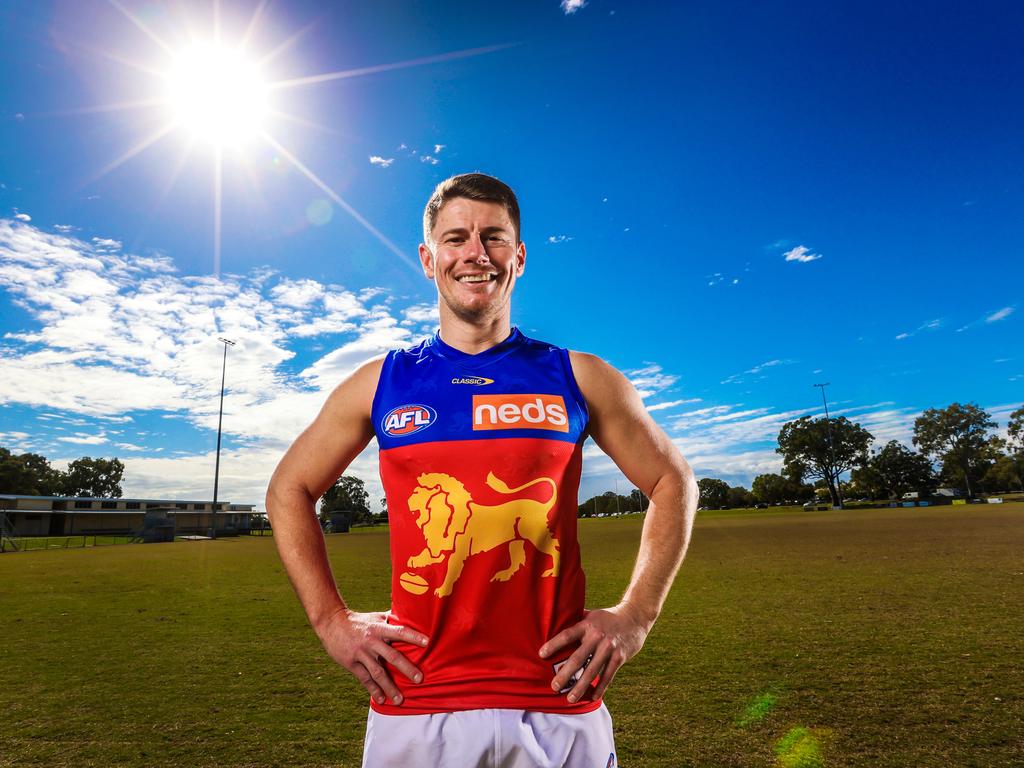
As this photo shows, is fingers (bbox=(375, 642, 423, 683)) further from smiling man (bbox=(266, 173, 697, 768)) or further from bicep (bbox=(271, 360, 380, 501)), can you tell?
bicep (bbox=(271, 360, 380, 501))

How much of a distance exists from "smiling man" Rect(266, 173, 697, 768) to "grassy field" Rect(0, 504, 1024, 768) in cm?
292

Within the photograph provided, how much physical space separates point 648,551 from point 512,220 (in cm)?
130

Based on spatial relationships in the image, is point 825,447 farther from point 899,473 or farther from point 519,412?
point 519,412

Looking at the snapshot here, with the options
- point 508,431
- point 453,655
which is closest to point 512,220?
point 508,431

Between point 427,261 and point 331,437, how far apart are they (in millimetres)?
785

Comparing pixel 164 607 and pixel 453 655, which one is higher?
pixel 453 655

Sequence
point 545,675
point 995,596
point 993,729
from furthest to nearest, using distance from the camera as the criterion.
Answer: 1. point 995,596
2. point 993,729
3. point 545,675

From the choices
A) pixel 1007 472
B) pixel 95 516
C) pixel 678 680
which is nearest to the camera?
pixel 678 680

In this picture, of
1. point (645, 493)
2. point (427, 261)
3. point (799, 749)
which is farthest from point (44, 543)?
point (645, 493)

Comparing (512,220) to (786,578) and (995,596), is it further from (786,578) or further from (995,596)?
(786,578)

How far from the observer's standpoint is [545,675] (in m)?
1.67

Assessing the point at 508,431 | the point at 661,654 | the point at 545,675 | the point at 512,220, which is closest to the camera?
the point at 545,675

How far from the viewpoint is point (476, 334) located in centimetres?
216

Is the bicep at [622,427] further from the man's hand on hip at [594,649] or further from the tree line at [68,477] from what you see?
the tree line at [68,477]
